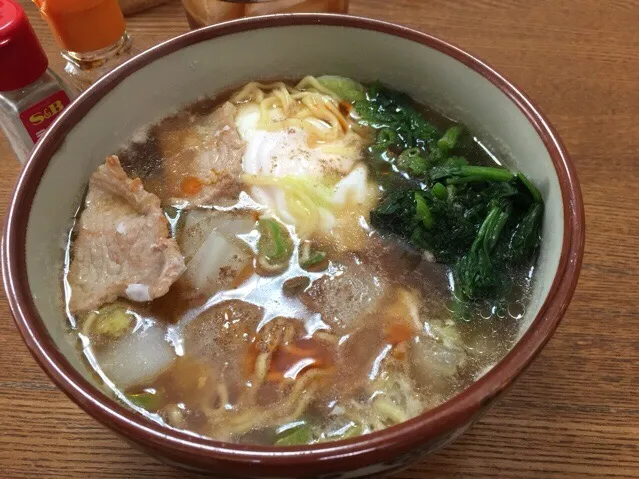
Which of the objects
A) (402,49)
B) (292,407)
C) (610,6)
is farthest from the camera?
(610,6)

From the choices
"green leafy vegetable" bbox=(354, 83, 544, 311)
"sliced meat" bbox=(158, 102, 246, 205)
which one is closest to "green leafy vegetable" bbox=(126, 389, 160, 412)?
"sliced meat" bbox=(158, 102, 246, 205)

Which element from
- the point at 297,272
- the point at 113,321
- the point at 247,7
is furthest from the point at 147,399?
the point at 247,7

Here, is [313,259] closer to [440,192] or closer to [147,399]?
[440,192]

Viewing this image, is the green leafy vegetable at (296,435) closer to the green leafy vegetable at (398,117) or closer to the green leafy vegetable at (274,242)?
the green leafy vegetable at (274,242)

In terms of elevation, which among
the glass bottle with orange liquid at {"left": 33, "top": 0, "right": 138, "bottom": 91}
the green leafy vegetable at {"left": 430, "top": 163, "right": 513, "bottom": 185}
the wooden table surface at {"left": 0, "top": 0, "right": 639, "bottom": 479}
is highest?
the glass bottle with orange liquid at {"left": 33, "top": 0, "right": 138, "bottom": 91}

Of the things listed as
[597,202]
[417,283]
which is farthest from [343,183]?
[597,202]

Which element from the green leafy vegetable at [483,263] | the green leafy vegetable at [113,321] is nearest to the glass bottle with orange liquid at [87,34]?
the green leafy vegetable at [113,321]

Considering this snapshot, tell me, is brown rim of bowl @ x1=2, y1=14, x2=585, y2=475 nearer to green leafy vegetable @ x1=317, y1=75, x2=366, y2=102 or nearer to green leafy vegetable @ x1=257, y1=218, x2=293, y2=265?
green leafy vegetable @ x1=317, y1=75, x2=366, y2=102

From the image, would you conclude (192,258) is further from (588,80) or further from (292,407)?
(588,80)
